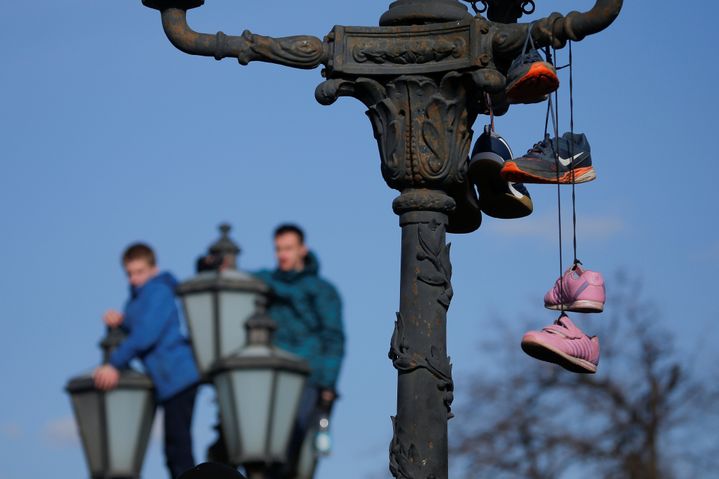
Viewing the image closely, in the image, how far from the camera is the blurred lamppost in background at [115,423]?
11555 millimetres

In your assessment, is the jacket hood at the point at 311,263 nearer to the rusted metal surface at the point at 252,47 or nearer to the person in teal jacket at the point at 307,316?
the person in teal jacket at the point at 307,316

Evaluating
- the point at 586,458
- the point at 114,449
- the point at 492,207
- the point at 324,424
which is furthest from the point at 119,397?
the point at 586,458

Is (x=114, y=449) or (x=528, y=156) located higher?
(x=528, y=156)

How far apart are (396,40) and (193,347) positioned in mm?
4555

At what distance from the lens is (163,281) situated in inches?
492

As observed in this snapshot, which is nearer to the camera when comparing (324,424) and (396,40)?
(396,40)

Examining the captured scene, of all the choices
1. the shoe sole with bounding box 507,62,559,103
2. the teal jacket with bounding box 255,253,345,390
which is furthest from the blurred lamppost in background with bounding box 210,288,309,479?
the shoe sole with bounding box 507,62,559,103

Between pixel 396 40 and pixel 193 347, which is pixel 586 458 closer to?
pixel 193 347

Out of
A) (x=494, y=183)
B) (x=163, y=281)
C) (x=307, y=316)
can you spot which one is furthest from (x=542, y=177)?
(x=163, y=281)

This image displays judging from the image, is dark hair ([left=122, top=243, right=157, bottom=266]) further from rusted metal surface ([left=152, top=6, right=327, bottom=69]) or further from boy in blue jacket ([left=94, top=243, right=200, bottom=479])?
rusted metal surface ([left=152, top=6, right=327, bottom=69])

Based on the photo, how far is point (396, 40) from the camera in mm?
7512

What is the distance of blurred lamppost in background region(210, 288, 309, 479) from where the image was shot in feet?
36.7

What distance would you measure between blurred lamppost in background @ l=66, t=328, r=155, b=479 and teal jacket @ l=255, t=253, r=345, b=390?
3.45 feet

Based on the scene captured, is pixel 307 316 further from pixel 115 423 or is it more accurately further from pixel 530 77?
pixel 530 77
